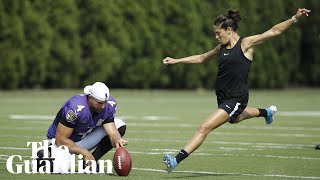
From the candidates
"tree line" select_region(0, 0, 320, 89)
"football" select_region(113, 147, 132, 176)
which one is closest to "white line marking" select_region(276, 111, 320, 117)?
"tree line" select_region(0, 0, 320, 89)

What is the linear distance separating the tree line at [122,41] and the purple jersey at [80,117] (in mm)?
21564

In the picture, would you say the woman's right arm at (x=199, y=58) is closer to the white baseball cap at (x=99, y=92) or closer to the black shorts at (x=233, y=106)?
the black shorts at (x=233, y=106)

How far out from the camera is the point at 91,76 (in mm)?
33438

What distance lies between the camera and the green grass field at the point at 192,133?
10281 mm

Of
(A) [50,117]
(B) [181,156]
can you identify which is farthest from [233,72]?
(A) [50,117]

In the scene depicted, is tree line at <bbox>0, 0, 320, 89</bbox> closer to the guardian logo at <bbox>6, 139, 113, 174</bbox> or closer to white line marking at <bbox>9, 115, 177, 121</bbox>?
white line marking at <bbox>9, 115, 177, 121</bbox>

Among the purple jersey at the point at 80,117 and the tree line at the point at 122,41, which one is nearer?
the purple jersey at the point at 80,117

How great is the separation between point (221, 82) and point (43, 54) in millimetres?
22262

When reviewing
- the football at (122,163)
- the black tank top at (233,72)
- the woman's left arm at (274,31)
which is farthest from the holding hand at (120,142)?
the woman's left arm at (274,31)

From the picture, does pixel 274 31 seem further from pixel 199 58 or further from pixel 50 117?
pixel 50 117

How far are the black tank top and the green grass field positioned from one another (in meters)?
0.95

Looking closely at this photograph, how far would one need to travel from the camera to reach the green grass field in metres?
10.3

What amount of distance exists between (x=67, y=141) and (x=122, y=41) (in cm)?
2368

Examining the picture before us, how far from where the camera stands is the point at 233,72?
1027cm
